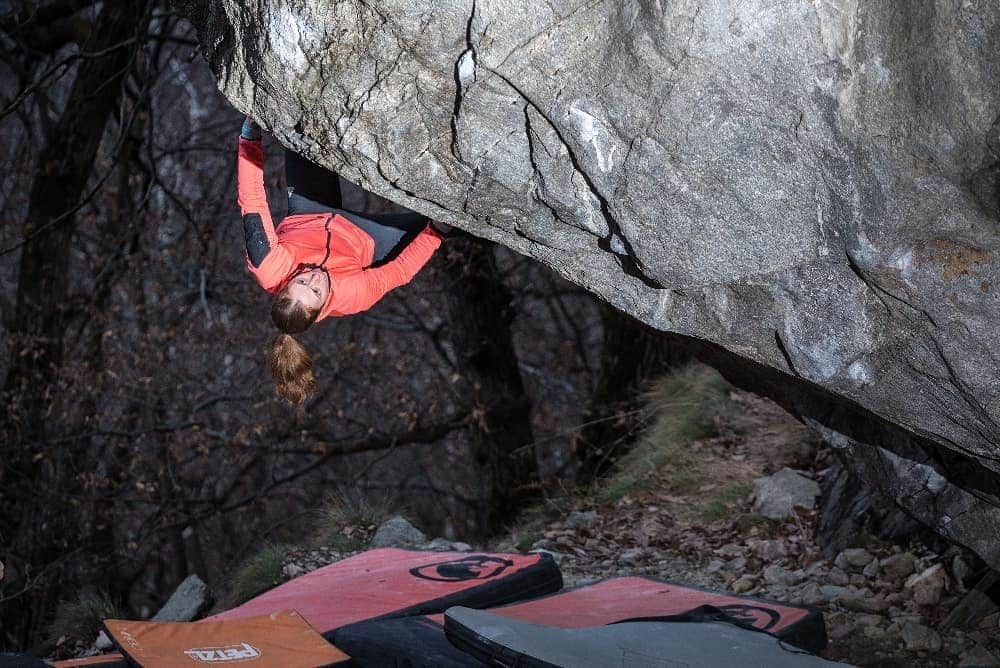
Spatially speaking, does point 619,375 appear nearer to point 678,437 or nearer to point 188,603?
point 678,437

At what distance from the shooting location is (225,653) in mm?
3857

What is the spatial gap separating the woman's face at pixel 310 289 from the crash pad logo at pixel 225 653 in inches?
54.6

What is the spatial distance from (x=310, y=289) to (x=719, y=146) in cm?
194

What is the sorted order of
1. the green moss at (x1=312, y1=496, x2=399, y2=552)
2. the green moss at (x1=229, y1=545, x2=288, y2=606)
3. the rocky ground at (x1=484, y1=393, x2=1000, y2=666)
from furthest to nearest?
1. the green moss at (x1=312, y1=496, x2=399, y2=552)
2. the green moss at (x1=229, y1=545, x2=288, y2=606)
3. the rocky ground at (x1=484, y1=393, x2=1000, y2=666)

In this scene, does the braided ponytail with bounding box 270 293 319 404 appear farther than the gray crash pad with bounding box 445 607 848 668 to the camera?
Yes

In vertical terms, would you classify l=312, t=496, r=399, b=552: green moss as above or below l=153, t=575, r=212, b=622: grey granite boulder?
above

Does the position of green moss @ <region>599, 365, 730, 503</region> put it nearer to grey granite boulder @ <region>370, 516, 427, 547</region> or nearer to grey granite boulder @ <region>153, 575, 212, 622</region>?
grey granite boulder @ <region>370, 516, 427, 547</region>

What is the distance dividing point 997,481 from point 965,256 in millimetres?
1211

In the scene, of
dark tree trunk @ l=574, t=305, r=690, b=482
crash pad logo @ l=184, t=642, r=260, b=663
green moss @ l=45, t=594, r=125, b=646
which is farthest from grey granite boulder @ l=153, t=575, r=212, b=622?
dark tree trunk @ l=574, t=305, r=690, b=482

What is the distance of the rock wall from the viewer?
6.87 feet

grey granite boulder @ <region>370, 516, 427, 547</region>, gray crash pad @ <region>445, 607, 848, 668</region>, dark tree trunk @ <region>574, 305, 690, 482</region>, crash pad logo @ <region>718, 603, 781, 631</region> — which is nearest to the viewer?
gray crash pad @ <region>445, 607, 848, 668</region>

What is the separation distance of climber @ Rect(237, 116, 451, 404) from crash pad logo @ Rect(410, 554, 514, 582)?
1.45m

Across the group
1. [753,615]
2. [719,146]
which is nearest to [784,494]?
[753,615]

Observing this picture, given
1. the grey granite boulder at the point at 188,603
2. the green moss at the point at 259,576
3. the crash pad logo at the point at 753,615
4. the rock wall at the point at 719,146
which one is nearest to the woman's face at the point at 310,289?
the rock wall at the point at 719,146
